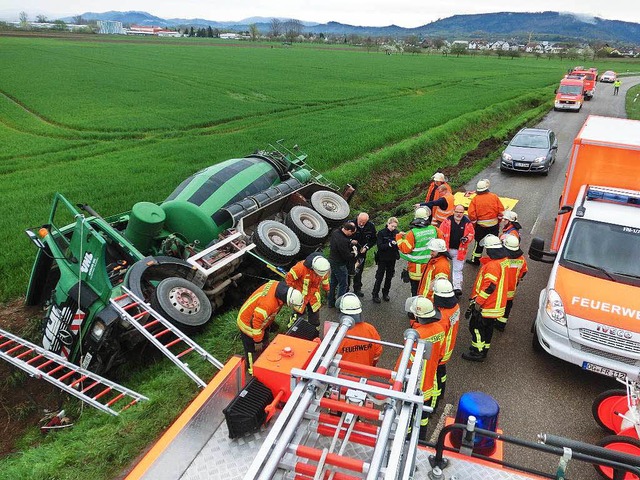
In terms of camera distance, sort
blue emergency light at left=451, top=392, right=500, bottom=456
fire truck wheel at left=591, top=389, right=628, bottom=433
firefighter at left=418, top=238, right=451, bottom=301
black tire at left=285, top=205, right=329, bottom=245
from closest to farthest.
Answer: blue emergency light at left=451, top=392, right=500, bottom=456
fire truck wheel at left=591, top=389, right=628, bottom=433
firefighter at left=418, top=238, right=451, bottom=301
black tire at left=285, top=205, right=329, bottom=245

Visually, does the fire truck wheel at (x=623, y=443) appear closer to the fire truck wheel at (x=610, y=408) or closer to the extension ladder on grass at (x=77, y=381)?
the fire truck wheel at (x=610, y=408)

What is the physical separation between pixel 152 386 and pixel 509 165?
565 inches

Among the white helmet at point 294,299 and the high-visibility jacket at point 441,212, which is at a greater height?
the white helmet at point 294,299

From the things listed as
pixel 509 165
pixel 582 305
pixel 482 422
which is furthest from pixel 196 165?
pixel 482 422

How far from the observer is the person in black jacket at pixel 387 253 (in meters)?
8.23

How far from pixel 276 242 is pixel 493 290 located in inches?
184

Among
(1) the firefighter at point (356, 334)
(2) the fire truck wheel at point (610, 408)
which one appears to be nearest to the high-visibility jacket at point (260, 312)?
(1) the firefighter at point (356, 334)

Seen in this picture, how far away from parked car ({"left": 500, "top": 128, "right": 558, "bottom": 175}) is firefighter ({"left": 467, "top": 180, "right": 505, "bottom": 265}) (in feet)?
26.2

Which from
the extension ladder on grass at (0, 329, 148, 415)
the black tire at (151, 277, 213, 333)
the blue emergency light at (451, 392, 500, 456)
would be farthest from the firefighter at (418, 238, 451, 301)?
the extension ladder on grass at (0, 329, 148, 415)

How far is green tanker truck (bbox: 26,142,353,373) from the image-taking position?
7.11 metres

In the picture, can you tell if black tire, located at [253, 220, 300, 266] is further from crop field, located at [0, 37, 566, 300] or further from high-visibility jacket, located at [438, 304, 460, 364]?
crop field, located at [0, 37, 566, 300]

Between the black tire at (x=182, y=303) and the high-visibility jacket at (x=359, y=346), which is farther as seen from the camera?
the black tire at (x=182, y=303)

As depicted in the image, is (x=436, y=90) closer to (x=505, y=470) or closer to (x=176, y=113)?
(x=176, y=113)

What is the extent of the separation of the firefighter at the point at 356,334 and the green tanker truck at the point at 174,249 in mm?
3299
